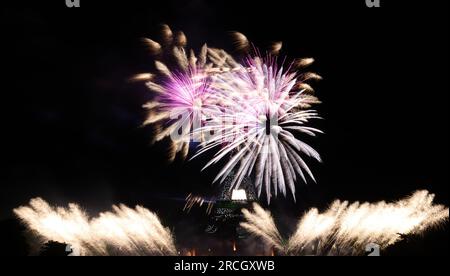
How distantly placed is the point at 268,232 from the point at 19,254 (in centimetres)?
2840
